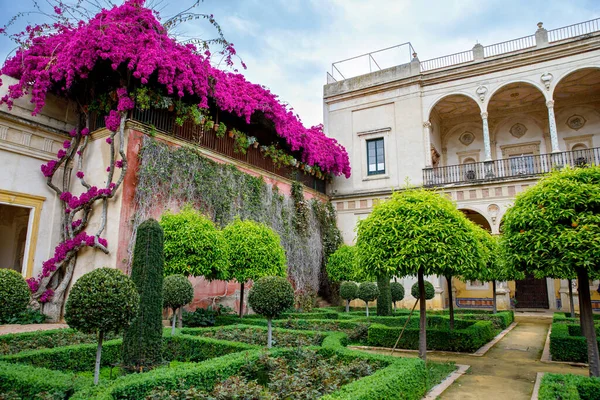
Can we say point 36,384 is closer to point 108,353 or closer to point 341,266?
point 108,353

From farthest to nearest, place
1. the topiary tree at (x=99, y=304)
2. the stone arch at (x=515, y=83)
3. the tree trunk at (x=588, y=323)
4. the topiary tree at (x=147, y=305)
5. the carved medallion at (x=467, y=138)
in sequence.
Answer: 1. the carved medallion at (x=467, y=138)
2. the stone arch at (x=515, y=83)
3. the tree trunk at (x=588, y=323)
4. the topiary tree at (x=147, y=305)
5. the topiary tree at (x=99, y=304)

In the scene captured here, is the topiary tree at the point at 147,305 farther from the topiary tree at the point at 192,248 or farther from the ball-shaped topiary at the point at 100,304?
the topiary tree at the point at 192,248

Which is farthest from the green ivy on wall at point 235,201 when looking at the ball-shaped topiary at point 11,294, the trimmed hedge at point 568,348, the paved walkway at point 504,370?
the trimmed hedge at point 568,348

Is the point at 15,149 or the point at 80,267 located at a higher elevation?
the point at 15,149

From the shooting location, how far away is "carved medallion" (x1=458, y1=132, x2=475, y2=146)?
21.6 metres

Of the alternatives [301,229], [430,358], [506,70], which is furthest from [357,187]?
[430,358]

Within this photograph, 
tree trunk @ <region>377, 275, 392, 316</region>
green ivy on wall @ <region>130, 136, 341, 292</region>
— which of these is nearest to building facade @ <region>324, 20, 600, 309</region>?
green ivy on wall @ <region>130, 136, 341, 292</region>

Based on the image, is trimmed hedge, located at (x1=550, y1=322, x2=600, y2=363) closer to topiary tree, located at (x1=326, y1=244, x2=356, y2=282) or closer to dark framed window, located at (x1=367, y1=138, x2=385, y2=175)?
topiary tree, located at (x1=326, y1=244, x2=356, y2=282)

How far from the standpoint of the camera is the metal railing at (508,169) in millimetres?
16622

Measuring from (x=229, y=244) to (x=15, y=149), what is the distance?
620cm

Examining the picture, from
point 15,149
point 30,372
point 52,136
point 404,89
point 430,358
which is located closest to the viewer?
point 30,372

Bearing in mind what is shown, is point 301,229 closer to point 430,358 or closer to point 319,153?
point 319,153

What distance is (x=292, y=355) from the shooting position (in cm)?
595

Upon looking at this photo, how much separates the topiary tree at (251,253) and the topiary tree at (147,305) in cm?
483
